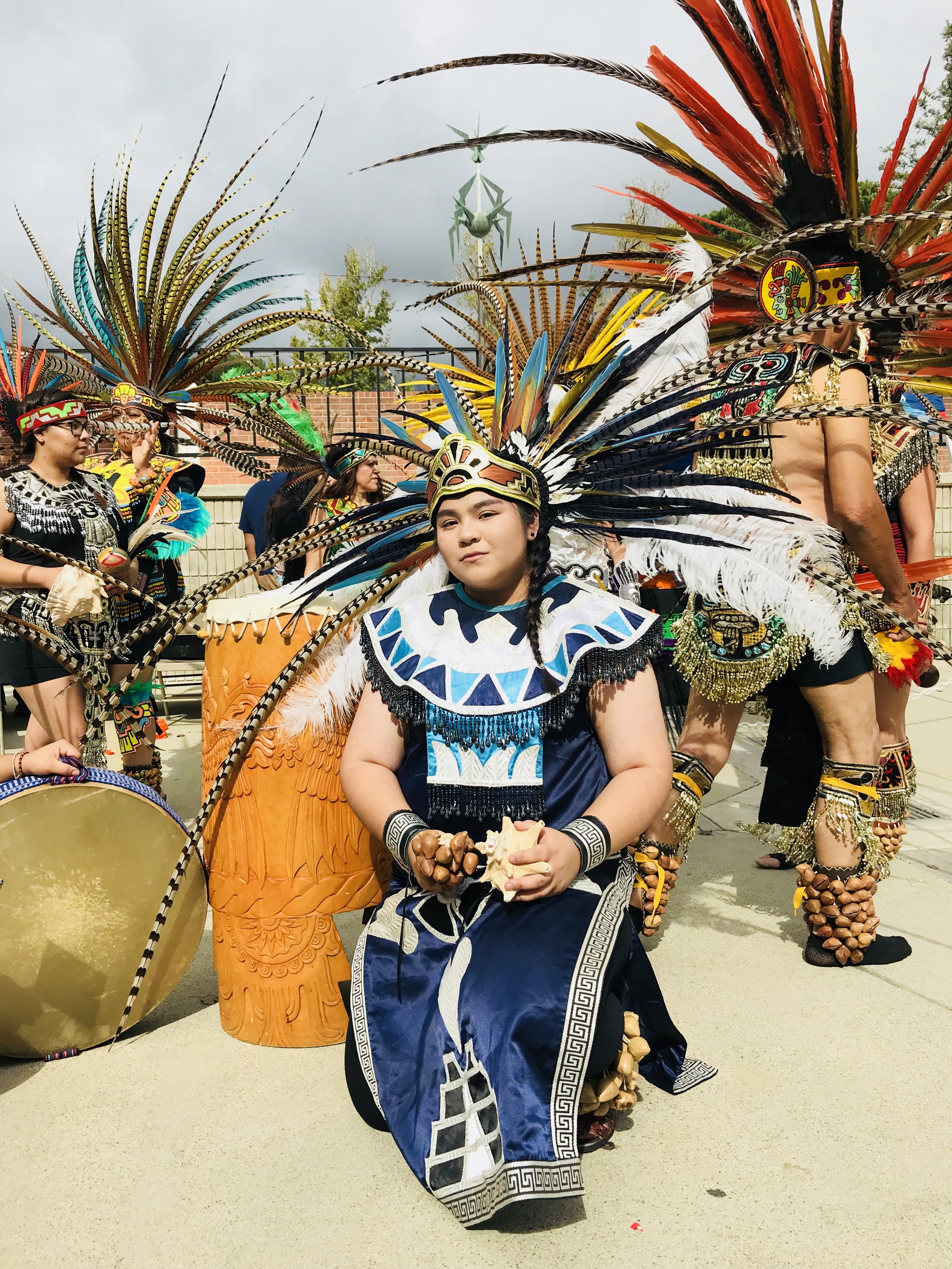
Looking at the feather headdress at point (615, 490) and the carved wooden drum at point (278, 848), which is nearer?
the feather headdress at point (615, 490)

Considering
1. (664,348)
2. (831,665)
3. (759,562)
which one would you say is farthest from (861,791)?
(664,348)

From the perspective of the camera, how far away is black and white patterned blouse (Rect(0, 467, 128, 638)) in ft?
10.5

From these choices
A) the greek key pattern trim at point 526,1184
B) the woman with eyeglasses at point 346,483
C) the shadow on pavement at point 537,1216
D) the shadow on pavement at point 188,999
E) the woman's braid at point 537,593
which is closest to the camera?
the greek key pattern trim at point 526,1184

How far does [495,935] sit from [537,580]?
78cm

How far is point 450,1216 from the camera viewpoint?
1701 mm

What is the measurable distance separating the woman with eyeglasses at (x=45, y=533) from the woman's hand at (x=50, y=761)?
103 cm

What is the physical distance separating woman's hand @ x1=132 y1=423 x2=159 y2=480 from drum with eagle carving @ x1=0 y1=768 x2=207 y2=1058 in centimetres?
198

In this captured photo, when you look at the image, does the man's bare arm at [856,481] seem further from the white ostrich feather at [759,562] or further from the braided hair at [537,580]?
the braided hair at [537,580]

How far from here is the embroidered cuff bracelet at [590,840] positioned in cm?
178

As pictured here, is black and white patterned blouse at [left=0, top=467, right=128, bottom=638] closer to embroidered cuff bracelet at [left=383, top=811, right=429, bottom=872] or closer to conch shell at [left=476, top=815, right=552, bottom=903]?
embroidered cuff bracelet at [left=383, top=811, right=429, bottom=872]

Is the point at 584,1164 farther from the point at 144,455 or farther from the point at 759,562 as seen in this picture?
the point at 144,455

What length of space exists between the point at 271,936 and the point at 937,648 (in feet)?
5.63

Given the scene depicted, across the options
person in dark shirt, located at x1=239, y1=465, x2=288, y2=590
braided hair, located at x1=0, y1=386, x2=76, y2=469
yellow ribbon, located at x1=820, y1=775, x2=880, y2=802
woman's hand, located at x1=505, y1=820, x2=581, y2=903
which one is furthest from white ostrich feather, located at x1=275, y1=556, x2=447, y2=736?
person in dark shirt, located at x1=239, y1=465, x2=288, y2=590

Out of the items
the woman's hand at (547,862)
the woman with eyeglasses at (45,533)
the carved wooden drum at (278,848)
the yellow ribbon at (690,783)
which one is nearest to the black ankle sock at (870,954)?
the yellow ribbon at (690,783)
